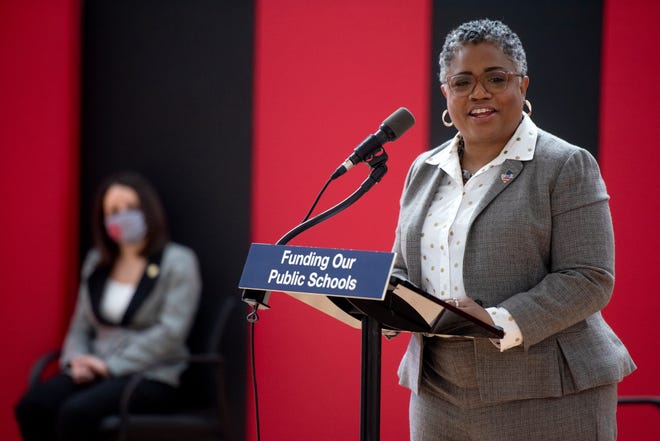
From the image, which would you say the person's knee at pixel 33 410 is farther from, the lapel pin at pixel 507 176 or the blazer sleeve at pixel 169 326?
the lapel pin at pixel 507 176

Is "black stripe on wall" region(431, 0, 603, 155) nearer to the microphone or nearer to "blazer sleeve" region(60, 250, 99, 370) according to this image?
the microphone

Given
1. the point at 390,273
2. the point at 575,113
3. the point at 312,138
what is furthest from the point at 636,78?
the point at 390,273

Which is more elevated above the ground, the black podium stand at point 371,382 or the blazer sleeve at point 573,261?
the blazer sleeve at point 573,261

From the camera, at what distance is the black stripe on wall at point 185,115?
12.2ft

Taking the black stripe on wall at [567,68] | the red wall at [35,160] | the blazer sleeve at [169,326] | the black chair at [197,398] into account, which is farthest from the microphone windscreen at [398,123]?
the red wall at [35,160]

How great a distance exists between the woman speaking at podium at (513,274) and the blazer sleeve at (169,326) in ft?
6.55

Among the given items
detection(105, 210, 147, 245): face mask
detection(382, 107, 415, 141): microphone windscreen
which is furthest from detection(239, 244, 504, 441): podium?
detection(105, 210, 147, 245): face mask

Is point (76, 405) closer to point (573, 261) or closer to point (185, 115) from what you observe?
point (185, 115)

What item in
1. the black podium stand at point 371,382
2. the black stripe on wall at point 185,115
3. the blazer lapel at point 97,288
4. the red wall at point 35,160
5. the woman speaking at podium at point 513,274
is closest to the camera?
the black podium stand at point 371,382

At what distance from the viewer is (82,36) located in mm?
3896

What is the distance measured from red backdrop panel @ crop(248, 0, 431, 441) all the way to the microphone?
183cm

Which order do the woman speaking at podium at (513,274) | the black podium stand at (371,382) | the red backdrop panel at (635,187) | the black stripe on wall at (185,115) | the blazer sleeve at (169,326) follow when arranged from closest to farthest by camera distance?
the black podium stand at (371,382), the woman speaking at podium at (513,274), the red backdrop panel at (635,187), the blazer sleeve at (169,326), the black stripe on wall at (185,115)

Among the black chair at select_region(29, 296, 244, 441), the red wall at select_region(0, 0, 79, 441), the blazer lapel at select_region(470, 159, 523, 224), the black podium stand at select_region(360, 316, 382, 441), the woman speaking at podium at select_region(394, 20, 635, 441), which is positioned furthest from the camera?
the red wall at select_region(0, 0, 79, 441)

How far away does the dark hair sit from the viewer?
12.0 ft
